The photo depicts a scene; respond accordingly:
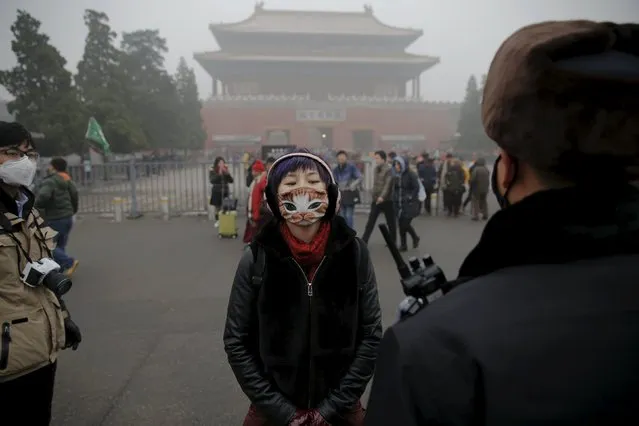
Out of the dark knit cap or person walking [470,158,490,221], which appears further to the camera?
person walking [470,158,490,221]

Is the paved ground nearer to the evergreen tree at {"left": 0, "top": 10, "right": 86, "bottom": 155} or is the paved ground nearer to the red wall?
the evergreen tree at {"left": 0, "top": 10, "right": 86, "bottom": 155}

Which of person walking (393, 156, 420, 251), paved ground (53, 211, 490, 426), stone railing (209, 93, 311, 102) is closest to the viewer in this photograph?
paved ground (53, 211, 490, 426)

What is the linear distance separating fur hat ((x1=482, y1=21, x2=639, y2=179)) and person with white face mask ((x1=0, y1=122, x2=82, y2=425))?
2.00 m

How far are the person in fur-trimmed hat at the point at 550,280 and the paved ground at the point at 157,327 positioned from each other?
8.15 ft

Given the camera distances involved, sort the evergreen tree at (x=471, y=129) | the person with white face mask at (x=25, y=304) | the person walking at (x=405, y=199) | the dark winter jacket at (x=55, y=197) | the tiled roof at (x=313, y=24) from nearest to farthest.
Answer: the person with white face mask at (x=25, y=304) < the dark winter jacket at (x=55, y=197) < the person walking at (x=405, y=199) < the evergreen tree at (x=471, y=129) < the tiled roof at (x=313, y=24)

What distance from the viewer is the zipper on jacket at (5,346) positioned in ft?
6.27

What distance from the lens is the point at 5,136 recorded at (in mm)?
2271

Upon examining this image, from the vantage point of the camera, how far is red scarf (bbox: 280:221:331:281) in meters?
1.78

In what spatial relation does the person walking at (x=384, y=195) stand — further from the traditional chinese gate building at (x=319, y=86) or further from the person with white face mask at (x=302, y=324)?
the traditional chinese gate building at (x=319, y=86)

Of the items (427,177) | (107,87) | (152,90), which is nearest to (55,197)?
(427,177)

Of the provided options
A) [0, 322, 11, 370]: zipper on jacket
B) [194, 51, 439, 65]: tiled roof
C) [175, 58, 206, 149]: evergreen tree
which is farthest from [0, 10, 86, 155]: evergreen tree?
[194, 51, 439, 65]: tiled roof

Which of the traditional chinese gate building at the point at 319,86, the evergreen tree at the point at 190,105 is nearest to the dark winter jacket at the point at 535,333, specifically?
the evergreen tree at the point at 190,105

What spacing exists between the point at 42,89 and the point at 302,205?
17.9 metres

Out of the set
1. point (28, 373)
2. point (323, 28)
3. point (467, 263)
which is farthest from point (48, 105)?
point (323, 28)
